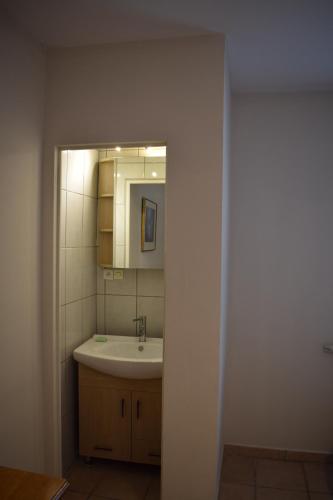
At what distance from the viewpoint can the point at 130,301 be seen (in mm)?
2869

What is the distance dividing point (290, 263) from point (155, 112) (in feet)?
4.76

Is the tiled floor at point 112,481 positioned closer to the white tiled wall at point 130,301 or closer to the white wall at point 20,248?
the white wall at point 20,248

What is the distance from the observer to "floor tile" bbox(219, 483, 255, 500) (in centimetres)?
230

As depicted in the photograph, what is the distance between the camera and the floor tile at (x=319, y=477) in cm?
240

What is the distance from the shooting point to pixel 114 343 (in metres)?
2.75

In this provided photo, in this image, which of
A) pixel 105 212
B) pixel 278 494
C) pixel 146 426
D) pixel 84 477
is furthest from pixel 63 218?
pixel 278 494

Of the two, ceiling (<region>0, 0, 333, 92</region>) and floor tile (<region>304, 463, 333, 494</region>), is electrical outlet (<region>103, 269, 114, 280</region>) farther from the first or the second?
floor tile (<region>304, 463, 333, 494</region>)

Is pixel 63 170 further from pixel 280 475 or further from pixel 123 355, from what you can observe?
pixel 280 475

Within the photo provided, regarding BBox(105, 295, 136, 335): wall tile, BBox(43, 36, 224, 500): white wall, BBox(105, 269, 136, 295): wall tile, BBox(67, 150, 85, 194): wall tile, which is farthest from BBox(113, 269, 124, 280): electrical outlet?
BBox(43, 36, 224, 500): white wall

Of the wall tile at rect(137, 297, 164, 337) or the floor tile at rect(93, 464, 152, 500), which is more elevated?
the wall tile at rect(137, 297, 164, 337)

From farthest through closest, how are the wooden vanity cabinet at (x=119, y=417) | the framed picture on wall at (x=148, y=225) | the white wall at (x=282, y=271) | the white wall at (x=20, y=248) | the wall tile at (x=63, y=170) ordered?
the framed picture on wall at (x=148, y=225), the white wall at (x=282, y=271), the wooden vanity cabinet at (x=119, y=417), the wall tile at (x=63, y=170), the white wall at (x=20, y=248)

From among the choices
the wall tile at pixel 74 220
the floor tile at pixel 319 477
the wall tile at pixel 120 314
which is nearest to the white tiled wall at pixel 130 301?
the wall tile at pixel 120 314

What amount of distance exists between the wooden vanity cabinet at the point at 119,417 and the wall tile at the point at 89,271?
1.89 ft

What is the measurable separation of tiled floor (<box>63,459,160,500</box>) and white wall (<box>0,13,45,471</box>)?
348 millimetres
